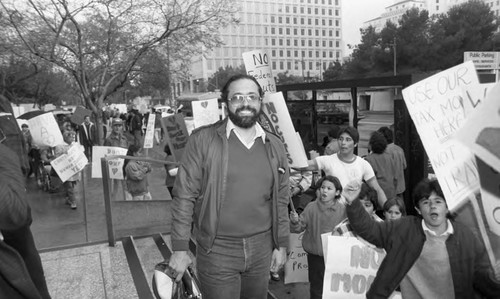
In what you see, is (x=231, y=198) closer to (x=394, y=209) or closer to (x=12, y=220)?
(x=12, y=220)

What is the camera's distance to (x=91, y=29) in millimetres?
12102

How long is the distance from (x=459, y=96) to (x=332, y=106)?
5869 millimetres

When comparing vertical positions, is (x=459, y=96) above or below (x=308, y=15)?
below

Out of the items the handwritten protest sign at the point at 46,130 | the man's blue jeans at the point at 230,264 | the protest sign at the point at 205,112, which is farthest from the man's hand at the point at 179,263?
the handwritten protest sign at the point at 46,130

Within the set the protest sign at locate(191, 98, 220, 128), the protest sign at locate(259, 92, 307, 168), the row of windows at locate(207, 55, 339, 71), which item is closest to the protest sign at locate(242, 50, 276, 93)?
the protest sign at locate(259, 92, 307, 168)

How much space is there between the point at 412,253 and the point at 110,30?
1040 centimetres

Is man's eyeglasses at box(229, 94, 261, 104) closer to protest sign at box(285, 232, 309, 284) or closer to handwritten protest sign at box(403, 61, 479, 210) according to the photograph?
handwritten protest sign at box(403, 61, 479, 210)

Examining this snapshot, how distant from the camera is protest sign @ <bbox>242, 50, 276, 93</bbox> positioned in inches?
188

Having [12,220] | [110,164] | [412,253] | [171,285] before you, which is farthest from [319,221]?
[110,164]

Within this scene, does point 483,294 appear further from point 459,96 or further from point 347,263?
point 459,96

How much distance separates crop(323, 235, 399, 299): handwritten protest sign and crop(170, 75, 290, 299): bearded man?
2.20 ft

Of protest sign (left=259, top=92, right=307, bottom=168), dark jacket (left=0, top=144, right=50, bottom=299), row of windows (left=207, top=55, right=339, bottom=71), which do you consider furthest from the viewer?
row of windows (left=207, top=55, right=339, bottom=71)


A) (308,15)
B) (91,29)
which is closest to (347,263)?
(91,29)

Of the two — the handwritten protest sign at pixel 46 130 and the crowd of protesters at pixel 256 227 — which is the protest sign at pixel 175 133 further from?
the crowd of protesters at pixel 256 227
